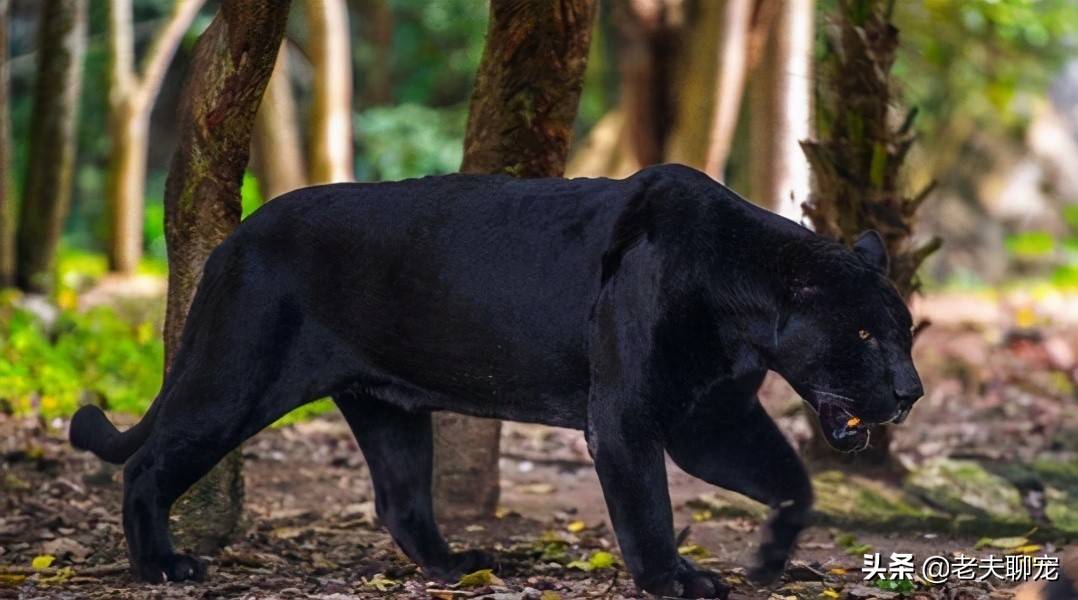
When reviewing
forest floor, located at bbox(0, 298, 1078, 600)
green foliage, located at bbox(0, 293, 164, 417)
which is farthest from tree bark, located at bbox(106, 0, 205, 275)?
forest floor, located at bbox(0, 298, 1078, 600)

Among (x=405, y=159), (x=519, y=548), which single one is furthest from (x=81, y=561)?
(x=405, y=159)

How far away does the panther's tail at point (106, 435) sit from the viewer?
5.43 meters

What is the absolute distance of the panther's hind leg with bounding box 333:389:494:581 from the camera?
553 centimetres

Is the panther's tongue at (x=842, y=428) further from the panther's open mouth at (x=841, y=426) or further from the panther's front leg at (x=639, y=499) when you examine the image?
the panther's front leg at (x=639, y=499)

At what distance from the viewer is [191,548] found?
19.3ft

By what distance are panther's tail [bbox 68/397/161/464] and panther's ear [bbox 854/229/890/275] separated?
98.2 inches

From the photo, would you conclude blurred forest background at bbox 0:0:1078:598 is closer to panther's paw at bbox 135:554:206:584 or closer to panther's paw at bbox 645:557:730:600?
panther's paw at bbox 135:554:206:584

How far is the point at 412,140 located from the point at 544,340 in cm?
1217

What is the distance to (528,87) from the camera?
20.3 feet

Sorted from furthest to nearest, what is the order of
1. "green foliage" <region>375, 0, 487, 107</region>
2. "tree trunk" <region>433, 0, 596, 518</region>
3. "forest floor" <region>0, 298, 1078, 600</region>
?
"green foliage" <region>375, 0, 487, 107</region>
"tree trunk" <region>433, 0, 596, 518</region>
"forest floor" <region>0, 298, 1078, 600</region>

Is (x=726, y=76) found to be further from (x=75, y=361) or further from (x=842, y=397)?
(x=842, y=397)

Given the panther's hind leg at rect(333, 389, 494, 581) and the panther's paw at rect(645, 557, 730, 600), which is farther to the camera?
the panther's hind leg at rect(333, 389, 494, 581)

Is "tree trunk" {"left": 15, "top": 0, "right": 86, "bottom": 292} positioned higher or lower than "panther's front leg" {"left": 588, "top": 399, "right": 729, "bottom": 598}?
higher

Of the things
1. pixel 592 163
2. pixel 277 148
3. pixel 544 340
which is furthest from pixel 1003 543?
pixel 592 163
